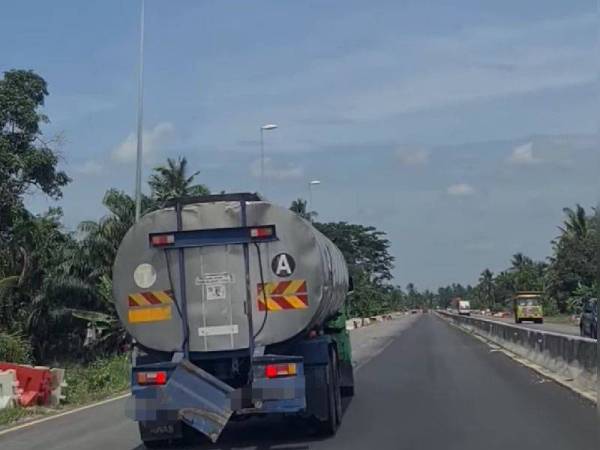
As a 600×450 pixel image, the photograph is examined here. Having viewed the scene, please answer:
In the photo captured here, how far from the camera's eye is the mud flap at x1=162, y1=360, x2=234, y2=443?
11.6m

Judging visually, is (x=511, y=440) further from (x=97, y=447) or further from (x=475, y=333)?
(x=475, y=333)

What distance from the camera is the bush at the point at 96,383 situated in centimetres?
2191

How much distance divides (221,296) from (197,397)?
128cm

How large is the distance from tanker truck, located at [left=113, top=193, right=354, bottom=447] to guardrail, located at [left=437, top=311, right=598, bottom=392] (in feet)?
24.4

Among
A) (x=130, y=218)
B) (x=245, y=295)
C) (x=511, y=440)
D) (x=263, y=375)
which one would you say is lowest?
(x=511, y=440)

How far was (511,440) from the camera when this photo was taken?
12.0 metres

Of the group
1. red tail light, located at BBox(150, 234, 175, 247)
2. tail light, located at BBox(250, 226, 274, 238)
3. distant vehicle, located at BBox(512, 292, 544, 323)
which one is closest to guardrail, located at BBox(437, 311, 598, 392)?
tail light, located at BBox(250, 226, 274, 238)

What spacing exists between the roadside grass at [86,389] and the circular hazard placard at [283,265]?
6.82 meters

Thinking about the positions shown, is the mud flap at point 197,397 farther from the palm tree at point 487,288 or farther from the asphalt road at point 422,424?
the palm tree at point 487,288

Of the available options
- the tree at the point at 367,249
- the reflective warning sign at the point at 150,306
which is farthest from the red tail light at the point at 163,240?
the tree at the point at 367,249

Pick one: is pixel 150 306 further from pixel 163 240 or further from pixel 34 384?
pixel 34 384

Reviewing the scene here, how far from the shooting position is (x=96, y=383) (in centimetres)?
2445

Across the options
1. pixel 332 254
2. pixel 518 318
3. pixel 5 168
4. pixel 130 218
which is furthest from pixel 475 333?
pixel 332 254

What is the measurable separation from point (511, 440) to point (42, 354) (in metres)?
30.8
